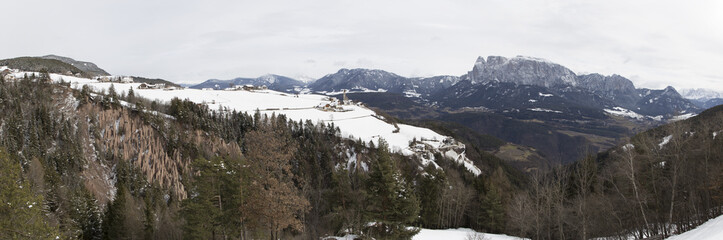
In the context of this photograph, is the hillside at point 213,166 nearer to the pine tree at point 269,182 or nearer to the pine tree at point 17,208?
the pine tree at point 269,182

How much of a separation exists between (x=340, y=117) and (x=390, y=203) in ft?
301

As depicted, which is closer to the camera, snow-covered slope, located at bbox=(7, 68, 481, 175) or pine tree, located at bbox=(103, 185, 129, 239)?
pine tree, located at bbox=(103, 185, 129, 239)

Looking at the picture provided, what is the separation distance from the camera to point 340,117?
11694 cm

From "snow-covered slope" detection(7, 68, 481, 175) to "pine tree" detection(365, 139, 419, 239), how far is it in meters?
60.0


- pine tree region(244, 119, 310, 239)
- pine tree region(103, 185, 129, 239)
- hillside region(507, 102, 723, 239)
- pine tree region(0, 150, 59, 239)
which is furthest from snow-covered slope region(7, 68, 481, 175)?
pine tree region(0, 150, 59, 239)

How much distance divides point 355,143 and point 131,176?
2121 inches

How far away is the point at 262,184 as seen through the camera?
714 inches

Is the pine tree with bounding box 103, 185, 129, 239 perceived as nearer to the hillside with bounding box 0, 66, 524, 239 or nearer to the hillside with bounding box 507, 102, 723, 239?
the hillside with bounding box 0, 66, 524, 239

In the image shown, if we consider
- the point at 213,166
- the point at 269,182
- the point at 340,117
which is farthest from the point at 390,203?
the point at 340,117

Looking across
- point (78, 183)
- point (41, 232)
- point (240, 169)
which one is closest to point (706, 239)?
point (240, 169)

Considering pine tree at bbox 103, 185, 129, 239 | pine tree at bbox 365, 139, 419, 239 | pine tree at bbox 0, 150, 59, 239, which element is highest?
pine tree at bbox 0, 150, 59, 239

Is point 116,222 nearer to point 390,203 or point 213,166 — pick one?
point 213,166

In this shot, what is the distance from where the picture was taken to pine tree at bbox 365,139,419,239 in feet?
84.3

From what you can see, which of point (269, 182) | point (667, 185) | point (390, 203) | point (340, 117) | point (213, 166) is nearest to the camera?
point (269, 182)
